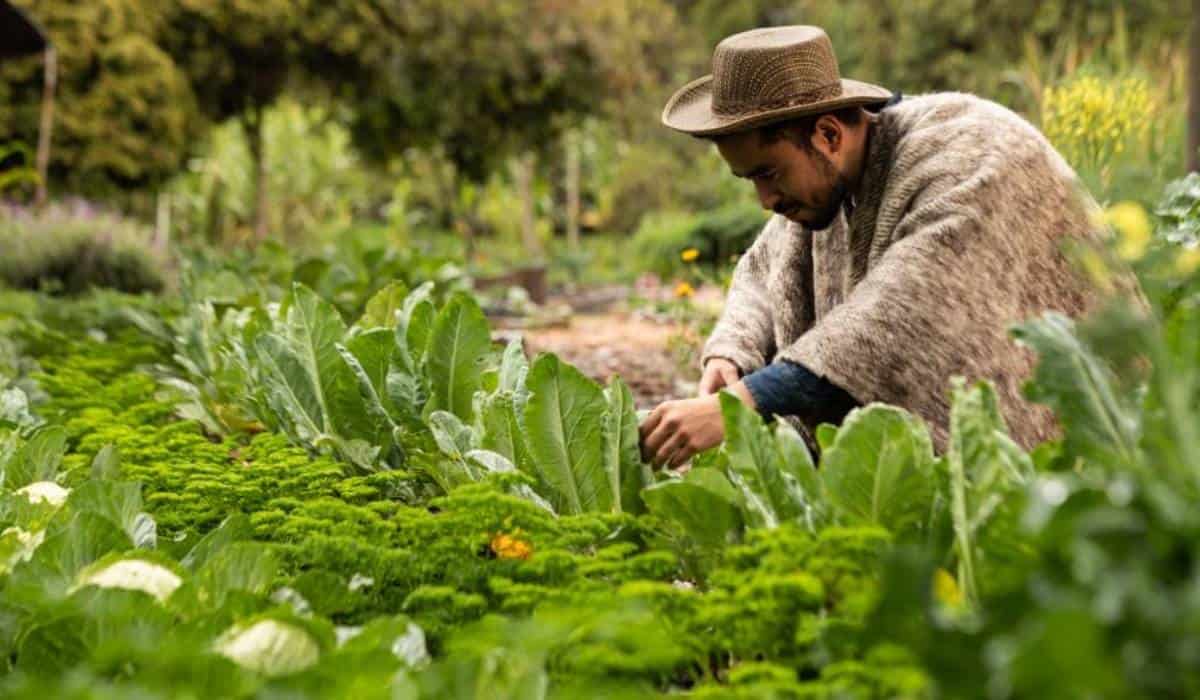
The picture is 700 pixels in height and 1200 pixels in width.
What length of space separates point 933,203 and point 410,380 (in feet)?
3.49

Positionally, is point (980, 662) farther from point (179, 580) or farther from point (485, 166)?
point (485, 166)

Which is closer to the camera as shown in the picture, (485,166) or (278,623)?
(278,623)

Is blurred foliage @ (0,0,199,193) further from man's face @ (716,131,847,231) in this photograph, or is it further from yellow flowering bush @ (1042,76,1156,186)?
man's face @ (716,131,847,231)

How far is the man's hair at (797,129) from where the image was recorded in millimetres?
2703

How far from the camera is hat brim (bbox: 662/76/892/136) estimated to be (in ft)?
8.64

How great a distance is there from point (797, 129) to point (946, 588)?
1443 mm

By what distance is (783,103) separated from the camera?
2.65 meters

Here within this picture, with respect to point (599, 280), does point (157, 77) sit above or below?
above

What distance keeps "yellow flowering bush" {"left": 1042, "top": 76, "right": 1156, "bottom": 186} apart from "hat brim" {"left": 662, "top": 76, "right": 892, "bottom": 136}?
1524 mm

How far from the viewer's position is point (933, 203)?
260cm

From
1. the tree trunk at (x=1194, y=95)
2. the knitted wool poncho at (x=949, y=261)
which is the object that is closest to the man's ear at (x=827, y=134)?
the knitted wool poncho at (x=949, y=261)

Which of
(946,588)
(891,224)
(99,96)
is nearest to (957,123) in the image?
(891,224)

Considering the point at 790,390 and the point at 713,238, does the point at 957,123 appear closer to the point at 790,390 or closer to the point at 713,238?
the point at 790,390

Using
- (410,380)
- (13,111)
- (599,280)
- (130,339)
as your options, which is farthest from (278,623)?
(599,280)
